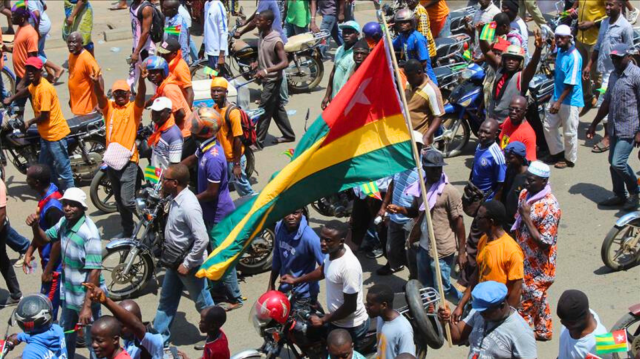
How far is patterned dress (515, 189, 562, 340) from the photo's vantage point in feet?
27.4

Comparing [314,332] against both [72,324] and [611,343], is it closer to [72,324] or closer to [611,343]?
[72,324]

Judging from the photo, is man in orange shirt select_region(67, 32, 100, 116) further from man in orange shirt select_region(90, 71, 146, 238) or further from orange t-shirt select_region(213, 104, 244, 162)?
orange t-shirt select_region(213, 104, 244, 162)

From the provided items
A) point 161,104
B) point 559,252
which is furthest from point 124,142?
point 559,252

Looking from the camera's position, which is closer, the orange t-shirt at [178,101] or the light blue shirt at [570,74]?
the orange t-shirt at [178,101]

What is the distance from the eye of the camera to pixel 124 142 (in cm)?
1051

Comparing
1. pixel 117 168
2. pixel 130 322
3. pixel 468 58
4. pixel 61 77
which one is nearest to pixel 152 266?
pixel 117 168

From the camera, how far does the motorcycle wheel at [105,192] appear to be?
11328 mm

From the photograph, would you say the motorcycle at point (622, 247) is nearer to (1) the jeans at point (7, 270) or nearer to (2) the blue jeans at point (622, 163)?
(2) the blue jeans at point (622, 163)

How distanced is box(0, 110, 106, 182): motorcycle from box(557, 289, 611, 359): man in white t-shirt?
7325 millimetres

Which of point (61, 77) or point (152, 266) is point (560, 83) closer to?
point (152, 266)

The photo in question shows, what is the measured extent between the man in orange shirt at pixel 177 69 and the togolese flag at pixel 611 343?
6.66 m

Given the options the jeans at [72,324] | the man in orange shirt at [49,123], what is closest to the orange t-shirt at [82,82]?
the man in orange shirt at [49,123]

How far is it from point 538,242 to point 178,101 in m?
4.53

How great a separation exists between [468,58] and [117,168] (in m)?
6.16
